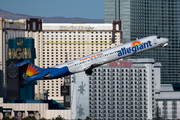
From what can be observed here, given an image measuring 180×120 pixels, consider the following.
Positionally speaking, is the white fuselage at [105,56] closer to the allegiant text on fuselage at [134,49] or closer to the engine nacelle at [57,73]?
the allegiant text on fuselage at [134,49]

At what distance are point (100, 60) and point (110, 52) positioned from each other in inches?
159

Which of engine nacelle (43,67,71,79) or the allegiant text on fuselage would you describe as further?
the allegiant text on fuselage

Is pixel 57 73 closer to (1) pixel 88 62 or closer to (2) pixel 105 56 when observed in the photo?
(1) pixel 88 62

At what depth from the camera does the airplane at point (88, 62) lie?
13551cm

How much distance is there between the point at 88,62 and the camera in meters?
138

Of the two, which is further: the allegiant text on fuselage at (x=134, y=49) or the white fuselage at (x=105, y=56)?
the allegiant text on fuselage at (x=134, y=49)

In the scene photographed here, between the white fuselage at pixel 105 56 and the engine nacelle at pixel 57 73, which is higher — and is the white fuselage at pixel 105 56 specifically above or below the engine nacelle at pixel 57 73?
above

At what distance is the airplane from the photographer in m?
136

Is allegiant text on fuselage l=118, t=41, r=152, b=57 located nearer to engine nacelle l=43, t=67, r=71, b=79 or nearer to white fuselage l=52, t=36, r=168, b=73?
white fuselage l=52, t=36, r=168, b=73

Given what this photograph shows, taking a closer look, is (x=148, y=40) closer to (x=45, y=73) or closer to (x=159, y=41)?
(x=159, y=41)

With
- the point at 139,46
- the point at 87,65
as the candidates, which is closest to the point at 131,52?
the point at 139,46

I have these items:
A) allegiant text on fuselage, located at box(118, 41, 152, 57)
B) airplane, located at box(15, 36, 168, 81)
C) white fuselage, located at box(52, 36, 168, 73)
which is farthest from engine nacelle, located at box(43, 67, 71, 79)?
allegiant text on fuselage, located at box(118, 41, 152, 57)

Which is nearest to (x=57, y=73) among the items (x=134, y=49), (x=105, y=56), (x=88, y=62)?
(x=88, y=62)

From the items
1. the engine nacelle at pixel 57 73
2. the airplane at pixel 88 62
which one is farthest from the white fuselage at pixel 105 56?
the engine nacelle at pixel 57 73
